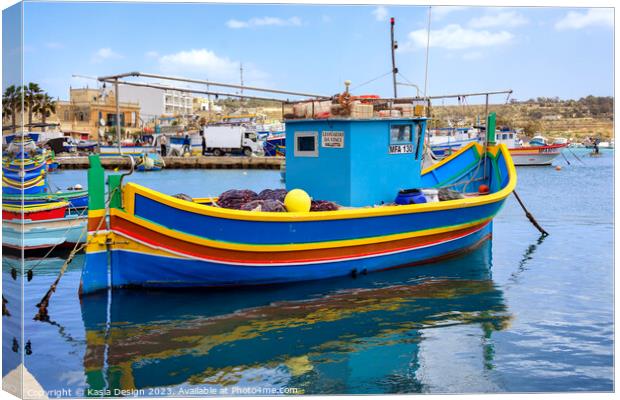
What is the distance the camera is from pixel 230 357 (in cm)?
832

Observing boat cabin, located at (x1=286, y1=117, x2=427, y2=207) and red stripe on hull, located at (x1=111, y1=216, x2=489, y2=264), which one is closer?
red stripe on hull, located at (x1=111, y1=216, x2=489, y2=264)

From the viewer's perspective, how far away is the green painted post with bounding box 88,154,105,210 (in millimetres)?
10172

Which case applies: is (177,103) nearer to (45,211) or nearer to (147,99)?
(147,99)

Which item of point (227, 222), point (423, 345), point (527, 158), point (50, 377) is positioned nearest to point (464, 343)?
point (423, 345)

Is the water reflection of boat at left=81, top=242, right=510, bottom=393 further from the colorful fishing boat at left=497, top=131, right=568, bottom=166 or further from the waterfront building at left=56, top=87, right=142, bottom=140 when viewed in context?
the waterfront building at left=56, top=87, right=142, bottom=140

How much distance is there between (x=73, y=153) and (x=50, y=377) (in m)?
49.3

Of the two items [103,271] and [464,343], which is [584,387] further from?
[103,271]

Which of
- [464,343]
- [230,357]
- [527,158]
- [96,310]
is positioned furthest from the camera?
[527,158]

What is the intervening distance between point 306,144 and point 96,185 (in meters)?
4.39

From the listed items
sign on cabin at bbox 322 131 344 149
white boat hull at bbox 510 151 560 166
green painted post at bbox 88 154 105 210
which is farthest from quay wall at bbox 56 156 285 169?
green painted post at bbox 88 154 105 210

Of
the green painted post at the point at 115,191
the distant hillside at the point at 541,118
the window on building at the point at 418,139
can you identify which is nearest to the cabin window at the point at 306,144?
the window on building at the point at 418,139

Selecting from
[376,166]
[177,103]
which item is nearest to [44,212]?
[376,166]

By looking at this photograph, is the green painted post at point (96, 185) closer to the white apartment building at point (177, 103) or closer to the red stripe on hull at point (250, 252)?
the red stripe on hull at point (250, 252)

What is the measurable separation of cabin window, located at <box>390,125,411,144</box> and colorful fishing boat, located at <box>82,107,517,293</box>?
Result: 0.02 meters
